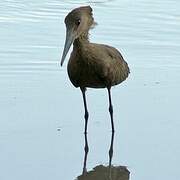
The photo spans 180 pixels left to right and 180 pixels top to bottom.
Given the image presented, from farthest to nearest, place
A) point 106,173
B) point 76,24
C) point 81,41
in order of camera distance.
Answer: point 81,41 < point 76,24 < point 106,173

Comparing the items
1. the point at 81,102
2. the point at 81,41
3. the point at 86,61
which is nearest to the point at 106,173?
Result: the point at 86,61

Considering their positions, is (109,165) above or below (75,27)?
below

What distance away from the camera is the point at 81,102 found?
781 centimetres

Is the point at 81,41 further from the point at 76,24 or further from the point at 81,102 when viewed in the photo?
the point at 81,102

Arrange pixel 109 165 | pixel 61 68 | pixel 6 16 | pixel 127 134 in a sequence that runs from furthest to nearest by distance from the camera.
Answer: pixel 6 16, pixel 61 68, pixel 127 134, pixel 109 165

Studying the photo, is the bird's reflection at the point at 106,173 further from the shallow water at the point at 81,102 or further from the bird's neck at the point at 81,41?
the bird's neck at the point at 81,41

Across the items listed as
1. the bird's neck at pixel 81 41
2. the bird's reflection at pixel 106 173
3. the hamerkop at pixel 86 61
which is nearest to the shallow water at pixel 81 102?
the bird's reflection at pixel 106 173

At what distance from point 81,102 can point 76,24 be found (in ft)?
3.90

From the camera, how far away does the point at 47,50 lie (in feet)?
31.1

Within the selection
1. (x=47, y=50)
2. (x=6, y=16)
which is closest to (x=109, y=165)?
(x=47, y=50)

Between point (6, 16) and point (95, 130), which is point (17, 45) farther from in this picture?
point (95, 130)

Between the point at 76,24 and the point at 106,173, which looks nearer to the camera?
the point at 106,173

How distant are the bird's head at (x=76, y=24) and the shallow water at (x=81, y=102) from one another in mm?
824

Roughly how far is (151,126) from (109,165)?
833mm
